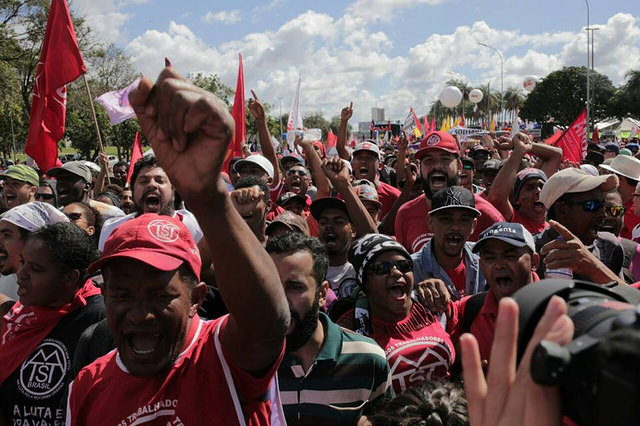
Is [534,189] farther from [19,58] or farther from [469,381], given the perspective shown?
[19,58]

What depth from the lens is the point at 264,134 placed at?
5.81 metres

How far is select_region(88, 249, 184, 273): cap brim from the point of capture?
154 centimetres

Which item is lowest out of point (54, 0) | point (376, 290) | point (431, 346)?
point (431, 346)

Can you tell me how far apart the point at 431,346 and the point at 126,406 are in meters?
1.43

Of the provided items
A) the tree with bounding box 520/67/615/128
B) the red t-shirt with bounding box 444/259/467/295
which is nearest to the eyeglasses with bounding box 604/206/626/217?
the red t-shirt with bounding box 444/259/467/295

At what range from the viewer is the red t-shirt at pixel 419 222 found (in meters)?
3.97

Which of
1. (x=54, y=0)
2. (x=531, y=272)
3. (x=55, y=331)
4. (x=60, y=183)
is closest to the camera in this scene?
(x=55, y=331)

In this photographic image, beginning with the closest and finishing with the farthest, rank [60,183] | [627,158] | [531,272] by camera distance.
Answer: [531,272]
[627,158]
[60,183]

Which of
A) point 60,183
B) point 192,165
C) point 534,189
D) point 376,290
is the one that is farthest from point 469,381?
point 60,183

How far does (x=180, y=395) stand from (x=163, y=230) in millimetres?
474

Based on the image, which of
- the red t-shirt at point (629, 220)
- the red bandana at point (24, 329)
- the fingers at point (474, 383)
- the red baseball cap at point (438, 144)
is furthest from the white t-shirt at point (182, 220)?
the red t-shirt at point (629, 220)

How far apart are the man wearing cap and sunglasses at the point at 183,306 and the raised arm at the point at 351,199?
7.53 ft

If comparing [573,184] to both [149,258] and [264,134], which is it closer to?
[149,258]

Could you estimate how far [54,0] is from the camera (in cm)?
664
